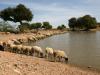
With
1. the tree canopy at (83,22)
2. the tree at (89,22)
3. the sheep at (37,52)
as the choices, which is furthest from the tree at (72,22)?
the sheep at (37,52)

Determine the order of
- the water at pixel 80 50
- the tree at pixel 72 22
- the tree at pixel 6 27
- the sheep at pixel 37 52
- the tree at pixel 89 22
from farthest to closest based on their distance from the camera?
the tree at pixel 72 22 → the tree at pixel 89 22 → the tree at pixel 6 27 → the sheep at pixel 37 52 → the water at pixel 80 50

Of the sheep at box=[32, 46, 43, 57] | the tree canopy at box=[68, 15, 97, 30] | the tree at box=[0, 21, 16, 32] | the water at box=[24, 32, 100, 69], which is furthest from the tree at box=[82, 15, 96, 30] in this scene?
the sheep at box=[32, 46, 43, 57]

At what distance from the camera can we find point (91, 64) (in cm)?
2253

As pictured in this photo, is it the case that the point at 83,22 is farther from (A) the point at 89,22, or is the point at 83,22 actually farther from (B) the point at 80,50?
(B) the point at 80,50

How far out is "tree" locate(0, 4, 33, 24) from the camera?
74.8 meters

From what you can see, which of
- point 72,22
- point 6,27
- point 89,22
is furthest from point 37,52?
point 72,22

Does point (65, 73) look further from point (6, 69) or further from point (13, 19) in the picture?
point (13, 19)

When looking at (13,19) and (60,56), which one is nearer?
(60,56)

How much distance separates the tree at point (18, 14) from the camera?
74.8 m

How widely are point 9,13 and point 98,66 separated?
57.1m

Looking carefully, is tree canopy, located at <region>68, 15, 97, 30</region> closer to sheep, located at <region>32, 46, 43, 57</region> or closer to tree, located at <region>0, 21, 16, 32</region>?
tree, located at <region>0, 21, 16, 32</region>

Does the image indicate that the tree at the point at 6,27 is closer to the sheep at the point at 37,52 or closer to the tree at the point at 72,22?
the sheep at the point at 37,52

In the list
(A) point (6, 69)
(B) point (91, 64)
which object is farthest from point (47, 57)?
(A) point (6, 69)

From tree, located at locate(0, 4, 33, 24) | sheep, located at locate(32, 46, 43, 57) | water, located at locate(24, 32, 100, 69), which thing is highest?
tree, located at locate(0, 4, 33, 24)
